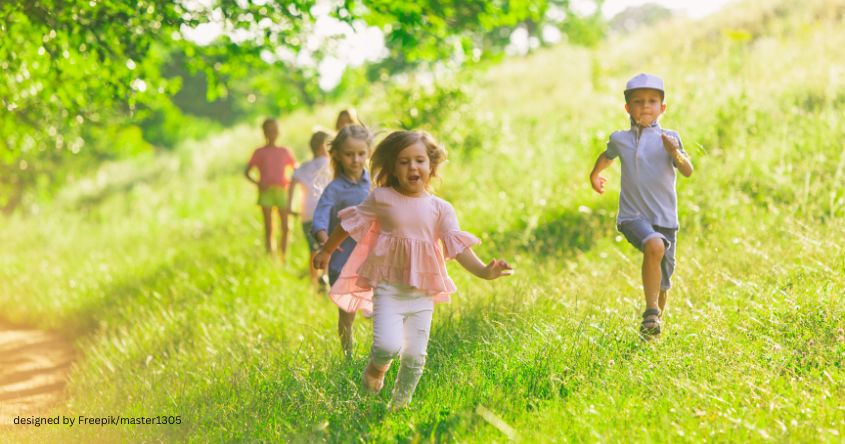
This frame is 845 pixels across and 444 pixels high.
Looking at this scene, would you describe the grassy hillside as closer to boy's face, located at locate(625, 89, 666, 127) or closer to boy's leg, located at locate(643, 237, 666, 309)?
boy's leg, located at locate(643, 237, 666, 309)

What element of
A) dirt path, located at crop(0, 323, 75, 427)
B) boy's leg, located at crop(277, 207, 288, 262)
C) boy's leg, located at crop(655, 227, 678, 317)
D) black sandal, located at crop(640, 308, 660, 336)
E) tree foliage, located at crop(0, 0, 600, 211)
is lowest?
dirt path, located at crop(0, 323, 75, 427)

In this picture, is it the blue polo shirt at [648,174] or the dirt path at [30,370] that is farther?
the dirt path at [30,370]

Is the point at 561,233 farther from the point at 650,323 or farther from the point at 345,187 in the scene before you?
the point at 650,323

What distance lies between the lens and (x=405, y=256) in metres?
4.59

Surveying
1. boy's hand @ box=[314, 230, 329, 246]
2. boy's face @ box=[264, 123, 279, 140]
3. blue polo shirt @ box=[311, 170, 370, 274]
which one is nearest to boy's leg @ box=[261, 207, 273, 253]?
boy's face @ box=[264, 123, 279, 140]

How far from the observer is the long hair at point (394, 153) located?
4.65 meters

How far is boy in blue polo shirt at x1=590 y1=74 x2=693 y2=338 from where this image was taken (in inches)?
200

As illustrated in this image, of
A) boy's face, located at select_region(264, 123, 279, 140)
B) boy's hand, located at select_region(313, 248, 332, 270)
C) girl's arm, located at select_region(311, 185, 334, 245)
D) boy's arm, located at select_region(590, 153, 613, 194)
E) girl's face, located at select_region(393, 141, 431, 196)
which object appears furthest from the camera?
boy's face, located at select_region(264, 123, 279, 140)

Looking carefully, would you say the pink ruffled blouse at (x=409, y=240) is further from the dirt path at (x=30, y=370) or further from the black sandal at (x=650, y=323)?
the dirt path at (x=30, y=370)

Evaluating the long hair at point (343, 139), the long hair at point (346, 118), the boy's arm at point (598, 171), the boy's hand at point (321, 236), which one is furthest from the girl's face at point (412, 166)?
the long hair at point (346, 118)

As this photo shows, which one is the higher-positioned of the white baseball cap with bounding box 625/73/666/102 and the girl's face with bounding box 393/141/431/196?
the white baseball cap with bounding box 625/73/666/102

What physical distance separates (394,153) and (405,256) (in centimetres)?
58

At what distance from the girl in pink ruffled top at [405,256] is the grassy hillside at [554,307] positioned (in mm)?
267

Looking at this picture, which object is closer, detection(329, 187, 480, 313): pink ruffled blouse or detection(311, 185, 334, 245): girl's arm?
detection(329, 187, 480, 313): pink ruffled blouse
